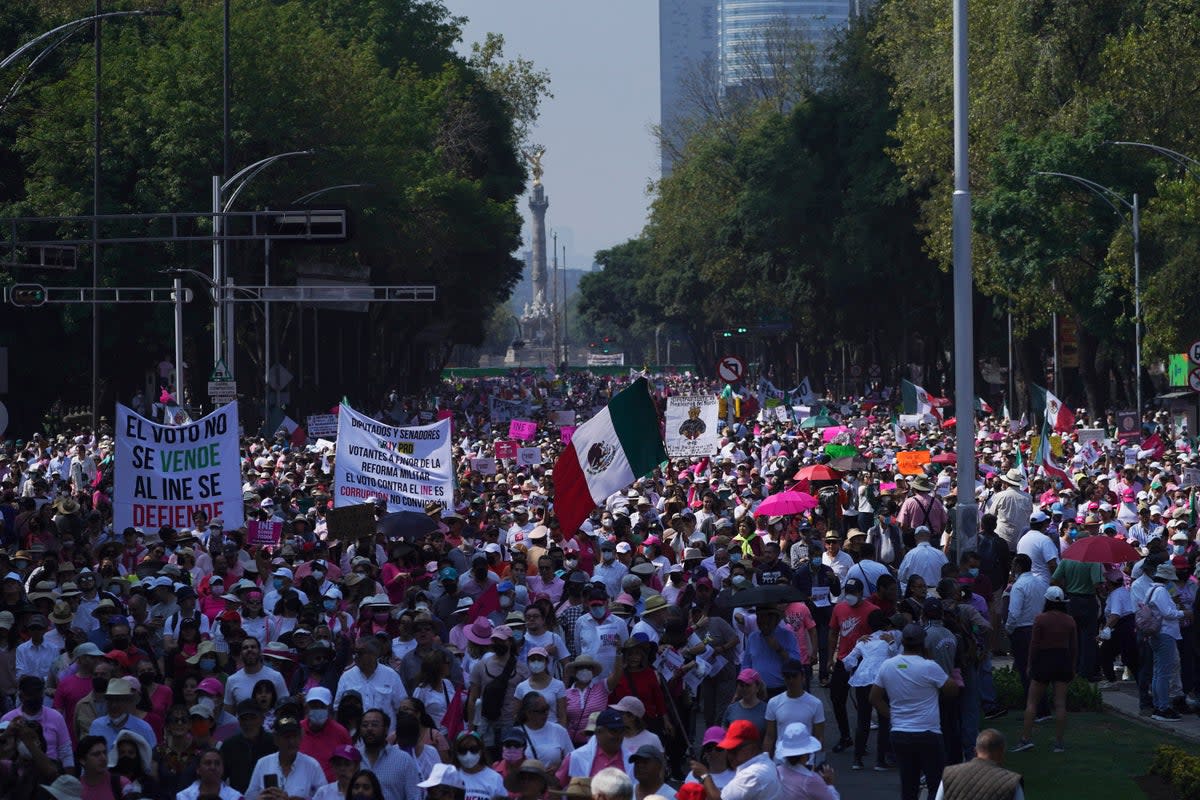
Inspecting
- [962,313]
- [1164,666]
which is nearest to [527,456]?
[962,313]

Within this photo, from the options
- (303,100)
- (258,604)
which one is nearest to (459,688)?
(258,604)

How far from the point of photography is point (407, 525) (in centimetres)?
2039

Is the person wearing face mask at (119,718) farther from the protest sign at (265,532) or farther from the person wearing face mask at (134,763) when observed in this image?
the protest sign at (265,532)

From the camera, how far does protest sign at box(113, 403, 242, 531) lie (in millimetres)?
19422

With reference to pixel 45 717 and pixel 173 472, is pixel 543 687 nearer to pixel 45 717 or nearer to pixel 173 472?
pixel 45 717

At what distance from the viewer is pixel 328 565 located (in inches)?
694

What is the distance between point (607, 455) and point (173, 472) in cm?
404

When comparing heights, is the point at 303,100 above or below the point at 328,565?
above

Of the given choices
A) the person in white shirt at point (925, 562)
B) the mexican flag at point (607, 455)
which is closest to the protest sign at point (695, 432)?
the mexican flag at point (607, 455)

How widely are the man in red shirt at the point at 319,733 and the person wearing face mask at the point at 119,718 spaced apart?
955mm

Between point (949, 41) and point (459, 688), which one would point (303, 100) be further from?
point (459, 688)

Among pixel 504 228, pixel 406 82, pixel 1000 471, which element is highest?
pixel 406 82

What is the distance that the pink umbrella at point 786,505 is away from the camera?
21250 mm

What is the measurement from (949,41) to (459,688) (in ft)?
131
